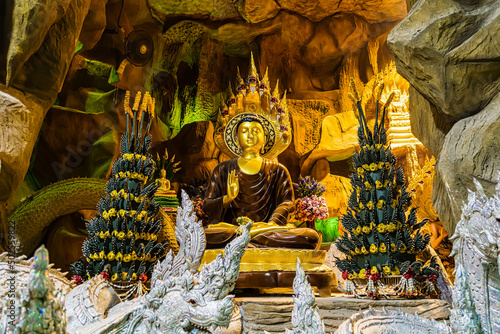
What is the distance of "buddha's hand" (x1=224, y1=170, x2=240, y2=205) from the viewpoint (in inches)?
230

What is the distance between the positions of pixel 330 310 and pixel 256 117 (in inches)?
134

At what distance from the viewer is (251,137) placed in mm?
6383

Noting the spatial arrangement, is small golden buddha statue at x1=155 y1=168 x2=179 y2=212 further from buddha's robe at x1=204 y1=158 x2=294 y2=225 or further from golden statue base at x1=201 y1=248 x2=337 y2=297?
golden statue base at x1=201 y1=248 x2=337 y2=297

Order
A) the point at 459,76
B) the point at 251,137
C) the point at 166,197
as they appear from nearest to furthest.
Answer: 1. the point at 459,76
2. the point at 251,137
3. the point at 166,197

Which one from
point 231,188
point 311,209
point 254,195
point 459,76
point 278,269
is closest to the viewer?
point 459,76

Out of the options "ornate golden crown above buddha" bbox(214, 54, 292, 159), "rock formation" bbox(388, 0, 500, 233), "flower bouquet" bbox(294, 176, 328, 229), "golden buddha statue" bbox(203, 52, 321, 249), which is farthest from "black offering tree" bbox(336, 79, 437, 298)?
"ornate golden crown above buddha" bbox(214, 54, 292, 159)

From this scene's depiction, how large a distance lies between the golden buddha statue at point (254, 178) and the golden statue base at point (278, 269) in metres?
0.18

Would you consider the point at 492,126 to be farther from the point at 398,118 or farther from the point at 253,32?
the point at 253,32

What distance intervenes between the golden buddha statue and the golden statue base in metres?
0.18

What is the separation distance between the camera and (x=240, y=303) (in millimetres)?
3912

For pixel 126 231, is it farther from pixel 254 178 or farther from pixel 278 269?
pixel 254 178

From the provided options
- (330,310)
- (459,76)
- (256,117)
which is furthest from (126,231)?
(459,76)

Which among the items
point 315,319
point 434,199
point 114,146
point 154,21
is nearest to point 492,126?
point 434,199

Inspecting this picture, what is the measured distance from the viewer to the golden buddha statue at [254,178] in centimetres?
530
